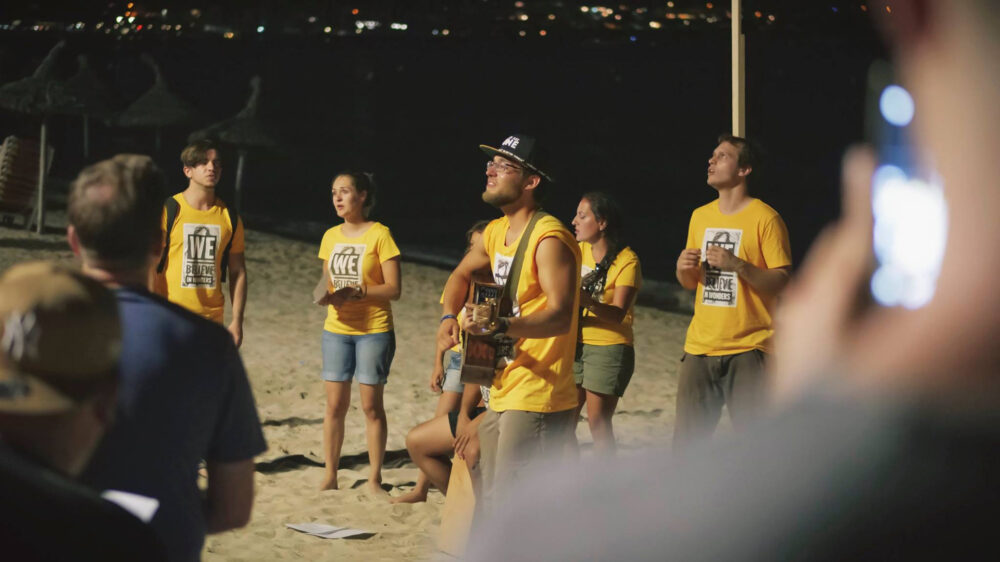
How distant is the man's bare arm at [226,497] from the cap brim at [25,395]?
2.60 ft

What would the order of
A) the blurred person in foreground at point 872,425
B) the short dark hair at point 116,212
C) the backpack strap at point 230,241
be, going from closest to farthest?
the blurred person in foreground at point 872,425
the short dark hair at point 116,212
the backpack strap at point 230,241

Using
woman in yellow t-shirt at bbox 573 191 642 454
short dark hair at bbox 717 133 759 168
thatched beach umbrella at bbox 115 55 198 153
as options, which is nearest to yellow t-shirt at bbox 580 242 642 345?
woman in yellow t-shirt at bbox 573 191 642 454

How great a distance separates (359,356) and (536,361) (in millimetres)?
2486

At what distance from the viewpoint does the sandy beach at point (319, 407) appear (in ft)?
20.6

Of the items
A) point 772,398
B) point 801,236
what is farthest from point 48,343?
point 801,236

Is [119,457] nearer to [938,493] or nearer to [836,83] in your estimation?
[938,493]

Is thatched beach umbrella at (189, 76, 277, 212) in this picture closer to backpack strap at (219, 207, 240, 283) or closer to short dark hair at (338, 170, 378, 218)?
short dark hair at (338, 170, 378, 218)

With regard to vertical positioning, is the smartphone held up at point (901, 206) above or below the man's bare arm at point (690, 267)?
above

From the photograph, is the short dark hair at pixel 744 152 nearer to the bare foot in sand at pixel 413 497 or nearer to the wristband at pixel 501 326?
the wristband at pixel 501 326

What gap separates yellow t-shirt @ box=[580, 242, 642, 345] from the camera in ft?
23.6

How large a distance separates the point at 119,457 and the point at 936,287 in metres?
1.92

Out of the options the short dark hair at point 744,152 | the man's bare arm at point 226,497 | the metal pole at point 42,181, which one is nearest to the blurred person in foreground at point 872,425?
the man's bare arm at point 226,497

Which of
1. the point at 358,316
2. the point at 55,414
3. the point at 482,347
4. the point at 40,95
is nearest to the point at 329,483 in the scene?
the point at 358,316

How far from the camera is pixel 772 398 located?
85 centimetres
